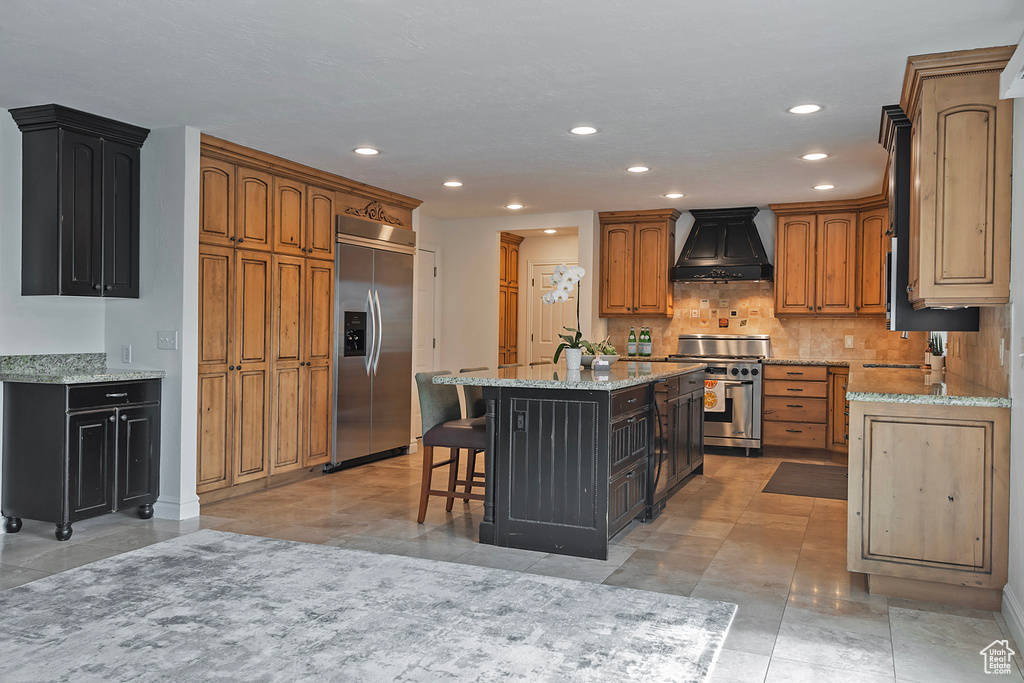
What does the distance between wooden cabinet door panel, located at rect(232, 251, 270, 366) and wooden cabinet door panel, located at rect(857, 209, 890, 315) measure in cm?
521

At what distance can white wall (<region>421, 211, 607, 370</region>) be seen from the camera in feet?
26.7

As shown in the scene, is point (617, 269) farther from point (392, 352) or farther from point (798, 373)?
point (392, 352)

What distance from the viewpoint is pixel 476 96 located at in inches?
153

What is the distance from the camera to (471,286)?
829 centimetres

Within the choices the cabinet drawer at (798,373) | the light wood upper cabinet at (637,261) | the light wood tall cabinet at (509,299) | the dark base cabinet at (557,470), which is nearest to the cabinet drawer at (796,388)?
the cabinet drawer at (798,373)

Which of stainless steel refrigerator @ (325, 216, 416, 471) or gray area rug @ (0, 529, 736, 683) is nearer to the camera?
gray area rug @ (0, 529, 736, 683)

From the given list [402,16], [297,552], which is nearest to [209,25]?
[402,16]

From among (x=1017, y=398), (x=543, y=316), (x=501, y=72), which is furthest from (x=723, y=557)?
(x=543, y=316)

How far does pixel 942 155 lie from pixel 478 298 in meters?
5.47

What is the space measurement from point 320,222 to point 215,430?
1.82 metres

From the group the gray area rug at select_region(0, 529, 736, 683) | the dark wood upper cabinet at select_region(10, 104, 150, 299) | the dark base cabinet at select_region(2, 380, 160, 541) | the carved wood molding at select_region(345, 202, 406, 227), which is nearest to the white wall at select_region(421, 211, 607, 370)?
the carved wood molding at select_region(345, 202, 406, 227)

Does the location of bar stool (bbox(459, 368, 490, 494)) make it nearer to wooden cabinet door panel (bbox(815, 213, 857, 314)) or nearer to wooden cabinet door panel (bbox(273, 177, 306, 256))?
wooden cabinet door panel (bbox(273, 177, 306, 256))

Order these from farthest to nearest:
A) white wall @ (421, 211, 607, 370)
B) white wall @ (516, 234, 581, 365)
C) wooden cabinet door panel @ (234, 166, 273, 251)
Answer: white wall @ (516, 234, 581, 365), white wall @ (421, 211, 607, 370), wooden cabinet door panel @ (234, 166, 273, 251)

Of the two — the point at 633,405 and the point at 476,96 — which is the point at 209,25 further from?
the point at 633,405
